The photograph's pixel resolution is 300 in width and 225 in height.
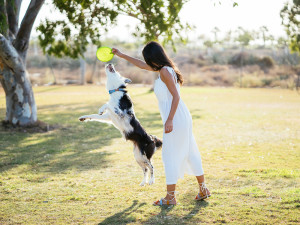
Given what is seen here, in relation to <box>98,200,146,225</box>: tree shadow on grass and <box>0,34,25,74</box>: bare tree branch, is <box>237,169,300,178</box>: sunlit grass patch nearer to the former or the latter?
<box>98,200,146,225</box>: tree shadow on grass

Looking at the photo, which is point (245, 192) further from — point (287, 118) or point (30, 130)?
point (287, 118)

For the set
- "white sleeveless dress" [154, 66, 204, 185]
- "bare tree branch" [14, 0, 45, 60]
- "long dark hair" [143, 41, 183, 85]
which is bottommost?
"white sleeveless dress" [154, 66, 204, 185]

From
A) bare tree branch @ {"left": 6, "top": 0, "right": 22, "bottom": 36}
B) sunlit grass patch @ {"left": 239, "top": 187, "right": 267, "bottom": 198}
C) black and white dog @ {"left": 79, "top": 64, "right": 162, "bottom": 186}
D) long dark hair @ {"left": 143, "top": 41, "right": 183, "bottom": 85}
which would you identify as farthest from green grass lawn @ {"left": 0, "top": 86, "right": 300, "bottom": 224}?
bare tree branch @ {"left": 6, "top": 0, "right": 22, "bottom": 36}

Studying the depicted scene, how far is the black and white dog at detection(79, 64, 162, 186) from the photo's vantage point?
543 centimetres

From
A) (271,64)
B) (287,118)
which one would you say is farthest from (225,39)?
(287,118)

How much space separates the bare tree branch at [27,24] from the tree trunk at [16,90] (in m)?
0.41

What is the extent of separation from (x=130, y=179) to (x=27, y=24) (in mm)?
6698

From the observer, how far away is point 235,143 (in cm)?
954

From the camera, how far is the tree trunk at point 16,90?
1057cm

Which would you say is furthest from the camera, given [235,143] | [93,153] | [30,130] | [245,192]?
[30,130]

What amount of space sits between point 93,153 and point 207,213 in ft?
14.4

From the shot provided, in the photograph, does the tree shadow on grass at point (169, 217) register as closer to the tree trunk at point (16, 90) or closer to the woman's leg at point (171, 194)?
the woman's leg at point (171, 194)

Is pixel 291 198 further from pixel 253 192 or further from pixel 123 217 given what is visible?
pixel 123 217

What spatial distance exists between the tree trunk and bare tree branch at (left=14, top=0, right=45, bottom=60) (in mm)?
413
